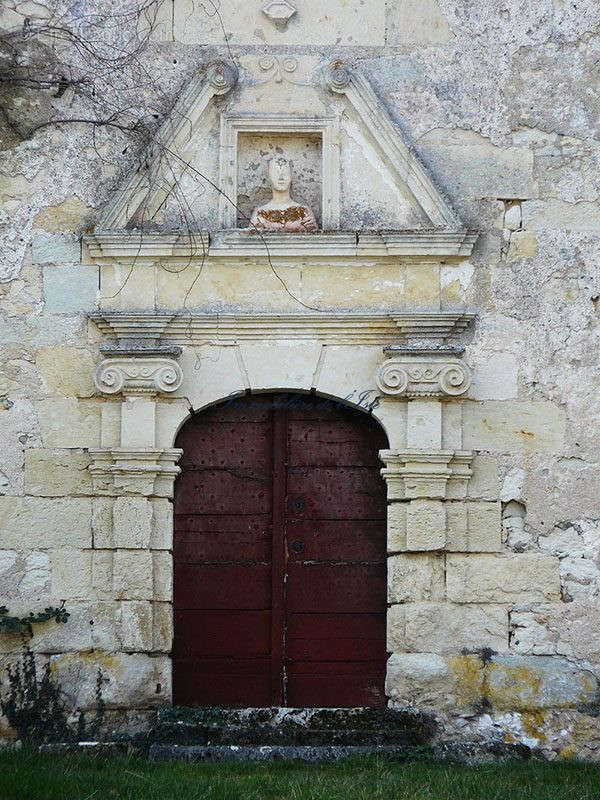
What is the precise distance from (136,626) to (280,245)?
2222 mm

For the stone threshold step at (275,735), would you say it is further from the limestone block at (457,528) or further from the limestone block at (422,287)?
the limestone block at (422,287)

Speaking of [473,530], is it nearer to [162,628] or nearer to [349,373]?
[349,373]

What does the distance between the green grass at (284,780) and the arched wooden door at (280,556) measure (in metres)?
0.86

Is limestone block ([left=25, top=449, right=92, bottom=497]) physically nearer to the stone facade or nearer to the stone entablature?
the stone facade

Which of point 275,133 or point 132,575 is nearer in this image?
point 132,575

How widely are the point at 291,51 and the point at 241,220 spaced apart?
39.0 inches

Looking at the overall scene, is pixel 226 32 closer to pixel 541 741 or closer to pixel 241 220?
pixel 241 220

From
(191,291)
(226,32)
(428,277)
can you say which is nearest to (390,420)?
(428,277)

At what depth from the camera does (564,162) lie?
796 centimetres

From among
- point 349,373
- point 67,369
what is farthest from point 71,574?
point 349,373

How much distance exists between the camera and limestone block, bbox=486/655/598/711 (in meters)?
7.64

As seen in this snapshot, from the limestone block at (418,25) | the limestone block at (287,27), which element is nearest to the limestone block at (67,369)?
the limestone block at (287,27)

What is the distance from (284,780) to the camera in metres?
6.66

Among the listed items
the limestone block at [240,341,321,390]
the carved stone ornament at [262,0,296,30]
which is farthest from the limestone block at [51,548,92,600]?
the carved stone ornament at [262,0,296,30]
